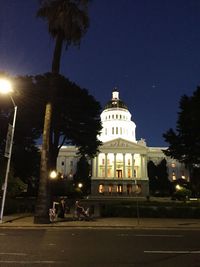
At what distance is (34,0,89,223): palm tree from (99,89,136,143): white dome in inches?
3769

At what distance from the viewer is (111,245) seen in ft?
39.2

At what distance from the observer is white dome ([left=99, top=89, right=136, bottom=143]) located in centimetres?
12238

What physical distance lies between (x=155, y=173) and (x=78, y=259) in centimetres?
9764

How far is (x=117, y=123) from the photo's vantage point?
122m

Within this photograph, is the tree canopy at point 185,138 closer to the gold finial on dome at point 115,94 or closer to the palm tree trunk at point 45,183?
the palm tree trunk at point 45,183

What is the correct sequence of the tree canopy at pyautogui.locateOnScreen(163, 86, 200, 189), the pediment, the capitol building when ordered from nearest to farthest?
the tree canopy at pyautogui.locateOnScreen(163, 86, 200, 189)
the capitol building
the pediment

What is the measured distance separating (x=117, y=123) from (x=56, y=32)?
98.0 m

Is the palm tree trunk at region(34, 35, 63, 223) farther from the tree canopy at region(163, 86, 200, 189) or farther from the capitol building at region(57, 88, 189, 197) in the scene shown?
the capitol building at region(57, 88, 189, 197)

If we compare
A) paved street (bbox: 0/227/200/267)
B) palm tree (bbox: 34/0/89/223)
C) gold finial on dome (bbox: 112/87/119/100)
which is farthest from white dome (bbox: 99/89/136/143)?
paved street (bbox: 0/227/200/267)

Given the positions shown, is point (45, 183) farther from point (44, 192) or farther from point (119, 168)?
point (119, 168)

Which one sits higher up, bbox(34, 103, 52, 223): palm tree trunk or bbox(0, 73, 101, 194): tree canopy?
bbox(0, 73, 101, 194): tree canopy

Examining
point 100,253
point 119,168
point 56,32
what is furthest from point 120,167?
point 100,253

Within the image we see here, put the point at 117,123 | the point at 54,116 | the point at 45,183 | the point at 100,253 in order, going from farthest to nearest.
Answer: the point at 117,123
the point at 54,116
the point at 45,183
the point at 100,253

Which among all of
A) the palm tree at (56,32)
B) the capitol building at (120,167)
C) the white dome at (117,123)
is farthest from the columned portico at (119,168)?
the palm tree at (56,32)
